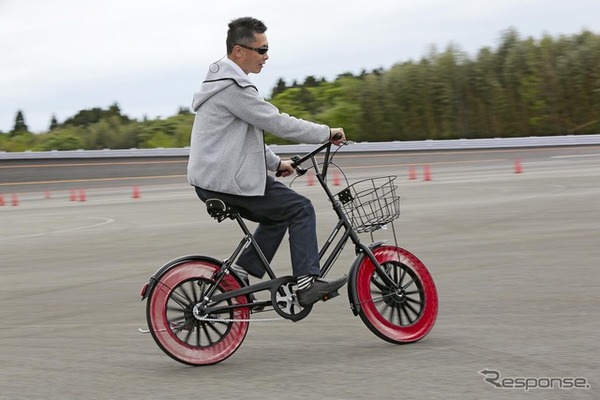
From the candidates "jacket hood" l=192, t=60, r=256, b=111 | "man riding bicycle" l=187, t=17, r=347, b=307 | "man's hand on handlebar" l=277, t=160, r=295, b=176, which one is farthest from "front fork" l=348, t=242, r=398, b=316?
"jacket hood" l=192, t=60, r=256, b=111

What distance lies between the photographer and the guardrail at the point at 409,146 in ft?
154

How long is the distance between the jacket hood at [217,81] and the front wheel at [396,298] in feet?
4.34

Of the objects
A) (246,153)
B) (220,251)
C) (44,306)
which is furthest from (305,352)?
(220,251)

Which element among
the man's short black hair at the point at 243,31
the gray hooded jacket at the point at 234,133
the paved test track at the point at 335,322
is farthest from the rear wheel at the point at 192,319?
the man's short black hair at the point at 243,31

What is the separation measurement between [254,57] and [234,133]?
0.49m

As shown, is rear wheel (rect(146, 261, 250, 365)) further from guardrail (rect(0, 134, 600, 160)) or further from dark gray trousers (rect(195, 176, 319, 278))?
guardrail (rect(0, 134, 600, 160))

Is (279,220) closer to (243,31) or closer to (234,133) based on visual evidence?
(234,133)

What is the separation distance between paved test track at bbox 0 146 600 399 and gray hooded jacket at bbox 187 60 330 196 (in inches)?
42.2

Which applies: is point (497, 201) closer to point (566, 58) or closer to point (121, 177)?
point (121, 177)

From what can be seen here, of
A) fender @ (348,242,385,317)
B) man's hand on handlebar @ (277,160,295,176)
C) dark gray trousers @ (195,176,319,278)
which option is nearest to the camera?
dark gray trousers @ (195,176,319,278)

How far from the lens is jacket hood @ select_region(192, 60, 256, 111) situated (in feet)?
20.6

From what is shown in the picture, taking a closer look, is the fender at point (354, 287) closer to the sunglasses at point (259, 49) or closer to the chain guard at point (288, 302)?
the chain guard at point (288, 302)

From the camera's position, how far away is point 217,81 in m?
6.31

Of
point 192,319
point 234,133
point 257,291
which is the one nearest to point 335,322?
point 257,291
